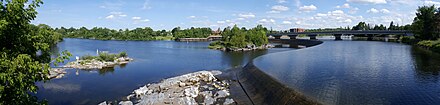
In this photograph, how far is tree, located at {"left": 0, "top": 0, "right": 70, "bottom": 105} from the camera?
30.5ft

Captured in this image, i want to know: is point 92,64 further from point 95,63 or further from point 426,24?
point 426,24

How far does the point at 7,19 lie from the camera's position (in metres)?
9.41

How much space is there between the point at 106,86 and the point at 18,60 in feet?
88.6

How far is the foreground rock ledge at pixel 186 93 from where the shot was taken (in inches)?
1002

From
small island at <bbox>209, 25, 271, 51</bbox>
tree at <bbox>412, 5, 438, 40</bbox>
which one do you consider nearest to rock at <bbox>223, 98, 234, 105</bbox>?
small island at <bbox>209, 25, 271, 51</bbox>

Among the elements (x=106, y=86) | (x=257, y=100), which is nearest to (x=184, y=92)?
(x=257, y=100)

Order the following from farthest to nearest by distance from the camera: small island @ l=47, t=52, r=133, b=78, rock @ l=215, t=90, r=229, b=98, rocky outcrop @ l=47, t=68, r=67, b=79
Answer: small island @ l=47, t=52, r=133, b=78
rocky outcrop @ l=47, t=68, r=67, b=79
rock @ l=215, t=90, r=229, b=98

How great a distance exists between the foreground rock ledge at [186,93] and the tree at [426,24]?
66680mm

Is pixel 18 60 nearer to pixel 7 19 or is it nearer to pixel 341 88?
pixel 7 19

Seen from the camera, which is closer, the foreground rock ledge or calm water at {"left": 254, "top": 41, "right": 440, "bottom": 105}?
calm water at {"left": 254, "top": 41, "right": 440, "bottom": 105}

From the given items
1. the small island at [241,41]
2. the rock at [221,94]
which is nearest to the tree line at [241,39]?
the small island at [241,41]

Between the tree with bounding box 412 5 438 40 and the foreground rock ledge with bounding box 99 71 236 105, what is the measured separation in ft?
219

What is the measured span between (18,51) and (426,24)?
9285cm

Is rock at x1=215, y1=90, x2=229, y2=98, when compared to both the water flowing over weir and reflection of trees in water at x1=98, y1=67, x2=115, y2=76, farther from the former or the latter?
reflection of trees in water at x1=98, y1=67, x2=115, y2=76
